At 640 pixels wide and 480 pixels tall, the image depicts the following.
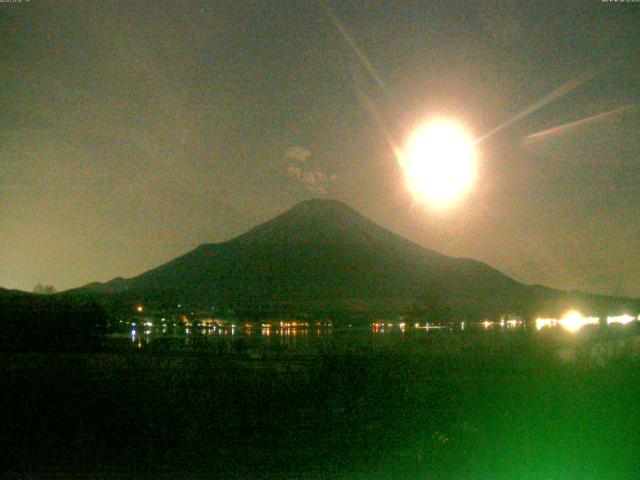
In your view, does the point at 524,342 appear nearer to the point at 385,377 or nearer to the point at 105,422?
the point at 385,377

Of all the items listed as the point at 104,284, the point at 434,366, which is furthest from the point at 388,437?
the point at 104,284

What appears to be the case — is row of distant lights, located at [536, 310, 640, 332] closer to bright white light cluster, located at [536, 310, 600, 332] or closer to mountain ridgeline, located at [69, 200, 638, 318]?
bright white light cluster, located at [536, 310, 600, 332]

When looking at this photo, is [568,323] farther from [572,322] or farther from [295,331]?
[295,331]

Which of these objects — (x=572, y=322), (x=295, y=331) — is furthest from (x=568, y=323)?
(x=295, y=331)

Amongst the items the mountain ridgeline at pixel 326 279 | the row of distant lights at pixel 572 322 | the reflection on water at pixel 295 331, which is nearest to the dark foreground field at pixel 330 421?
the reflection on water at pixel 295 331

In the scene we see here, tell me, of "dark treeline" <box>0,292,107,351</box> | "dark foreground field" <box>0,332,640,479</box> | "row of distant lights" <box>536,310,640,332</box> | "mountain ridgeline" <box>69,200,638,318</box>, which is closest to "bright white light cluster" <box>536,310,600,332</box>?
"row of distant lights" <box>536,310,640,332</box>

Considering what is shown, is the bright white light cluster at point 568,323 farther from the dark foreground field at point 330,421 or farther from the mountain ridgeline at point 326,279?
the mountain ridgeline at point 326,279
